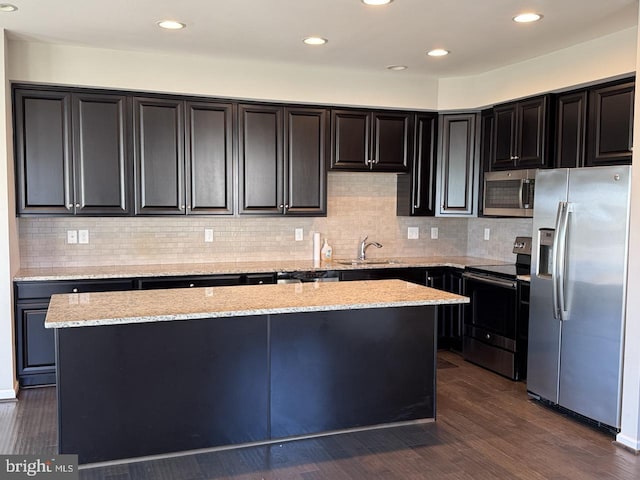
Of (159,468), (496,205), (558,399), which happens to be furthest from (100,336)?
(496,205)

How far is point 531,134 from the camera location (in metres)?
4.82

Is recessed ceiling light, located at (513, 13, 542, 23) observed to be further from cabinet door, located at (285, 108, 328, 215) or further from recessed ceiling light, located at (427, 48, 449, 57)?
cabinet door, located at (285, 108, 328, 215)

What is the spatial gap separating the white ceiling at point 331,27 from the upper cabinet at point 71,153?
1.59ft

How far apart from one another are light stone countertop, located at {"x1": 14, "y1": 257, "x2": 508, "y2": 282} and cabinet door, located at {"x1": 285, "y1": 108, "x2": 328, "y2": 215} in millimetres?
539

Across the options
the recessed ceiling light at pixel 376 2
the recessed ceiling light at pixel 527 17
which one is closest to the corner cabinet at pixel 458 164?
the recessed ceiling light at pixel 527 17

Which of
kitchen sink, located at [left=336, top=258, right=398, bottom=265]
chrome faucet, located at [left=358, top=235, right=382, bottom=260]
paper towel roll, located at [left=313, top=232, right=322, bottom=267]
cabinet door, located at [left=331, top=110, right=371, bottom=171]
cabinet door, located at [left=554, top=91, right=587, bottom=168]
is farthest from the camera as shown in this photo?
chrome faucet, located at [left=358, top=235, right=382, bottom=260]

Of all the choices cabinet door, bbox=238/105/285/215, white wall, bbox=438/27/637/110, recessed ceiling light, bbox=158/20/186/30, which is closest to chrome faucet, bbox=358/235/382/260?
cabinet door, bbox=238/105/285/215

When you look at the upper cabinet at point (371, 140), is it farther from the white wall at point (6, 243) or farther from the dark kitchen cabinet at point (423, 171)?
the white wall at point (6, 243)

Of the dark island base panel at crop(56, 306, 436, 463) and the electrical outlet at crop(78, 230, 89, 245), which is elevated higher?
the electrical outlet at crop(78, 230, 89, 245)

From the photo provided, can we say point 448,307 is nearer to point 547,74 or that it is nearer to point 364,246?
point 364,246

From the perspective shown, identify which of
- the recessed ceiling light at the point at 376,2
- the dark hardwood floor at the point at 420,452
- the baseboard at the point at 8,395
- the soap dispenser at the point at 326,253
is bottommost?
the dark hardwood floor at the point at 420,452

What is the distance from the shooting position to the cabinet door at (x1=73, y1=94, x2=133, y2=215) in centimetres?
465

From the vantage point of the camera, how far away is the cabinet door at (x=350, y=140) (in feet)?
17.7

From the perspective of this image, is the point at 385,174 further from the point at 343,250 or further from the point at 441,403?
the point at 441,403
